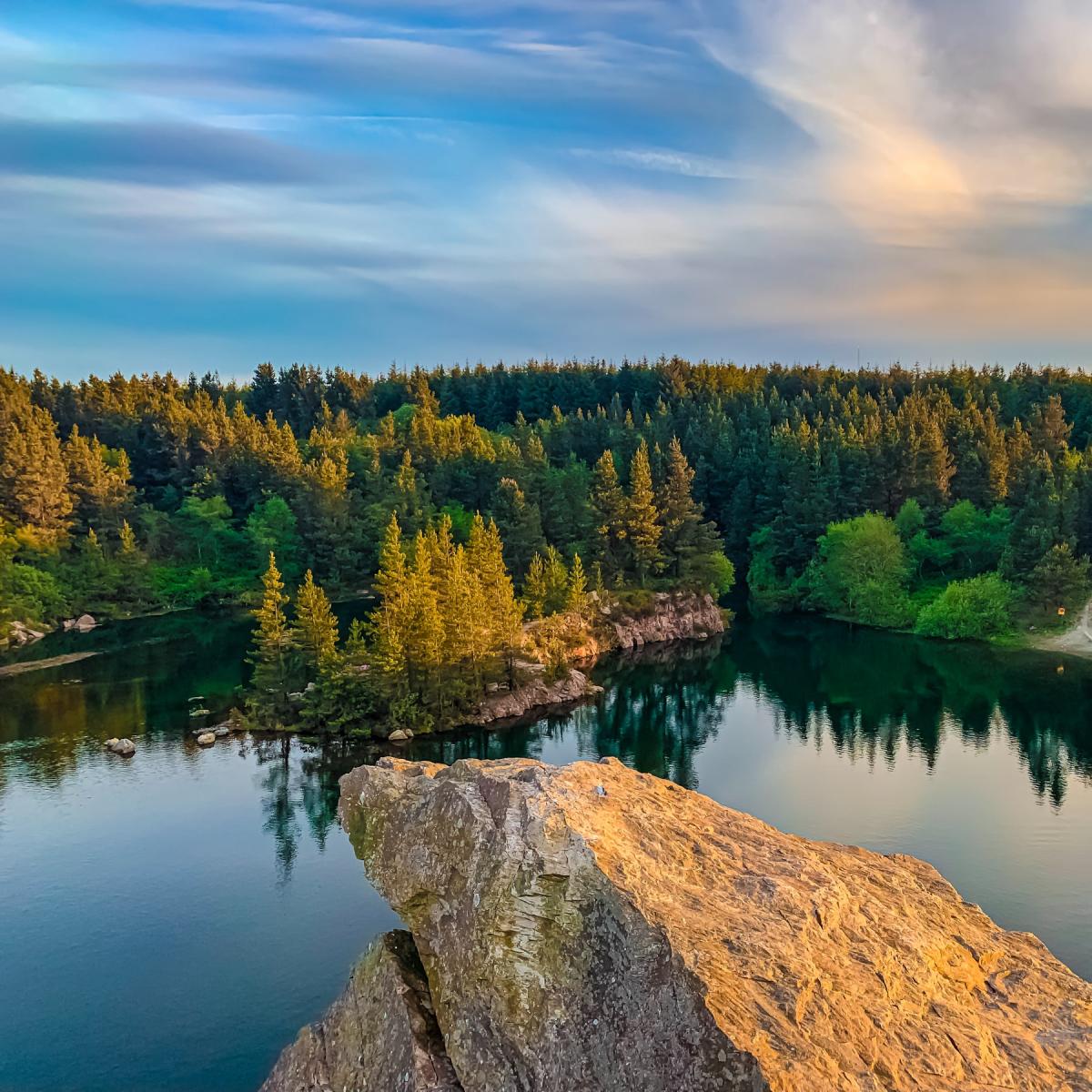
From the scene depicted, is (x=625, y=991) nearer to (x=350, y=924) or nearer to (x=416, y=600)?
(x=350, y=924)

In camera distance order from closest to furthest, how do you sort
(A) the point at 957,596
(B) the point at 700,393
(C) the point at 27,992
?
(C) the point at 27,992 → (A) the point at 957,596 → (B) the point at 700,393

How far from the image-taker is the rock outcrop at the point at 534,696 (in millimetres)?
48375

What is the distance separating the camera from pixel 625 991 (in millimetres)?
13000

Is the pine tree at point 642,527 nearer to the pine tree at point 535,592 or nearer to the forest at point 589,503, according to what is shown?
the forest at point 589,503

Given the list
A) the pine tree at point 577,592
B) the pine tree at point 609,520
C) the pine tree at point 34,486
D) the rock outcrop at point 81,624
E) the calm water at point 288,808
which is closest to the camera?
the calm water at point 288,808

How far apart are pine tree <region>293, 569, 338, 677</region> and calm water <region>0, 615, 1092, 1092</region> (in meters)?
4.36

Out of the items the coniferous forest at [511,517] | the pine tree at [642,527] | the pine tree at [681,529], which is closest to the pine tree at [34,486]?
the coniferous forest at [511,517]

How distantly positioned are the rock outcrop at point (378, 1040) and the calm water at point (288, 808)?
5.98 m

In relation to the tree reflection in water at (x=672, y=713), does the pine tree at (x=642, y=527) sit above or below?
above

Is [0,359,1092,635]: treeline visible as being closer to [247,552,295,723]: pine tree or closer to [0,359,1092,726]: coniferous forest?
[0,359,1092,726]: coniferous forest

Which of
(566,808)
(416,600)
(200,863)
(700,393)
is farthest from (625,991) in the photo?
(700,393)

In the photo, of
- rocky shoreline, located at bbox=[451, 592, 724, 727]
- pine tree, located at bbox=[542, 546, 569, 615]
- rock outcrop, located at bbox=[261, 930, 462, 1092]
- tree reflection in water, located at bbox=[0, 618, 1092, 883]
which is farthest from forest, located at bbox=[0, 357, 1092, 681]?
rock outcrop, located at bbox=[261, 930, 462, 1092]

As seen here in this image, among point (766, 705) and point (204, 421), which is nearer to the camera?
point (766, 705)

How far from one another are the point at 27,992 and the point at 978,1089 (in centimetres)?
2379
